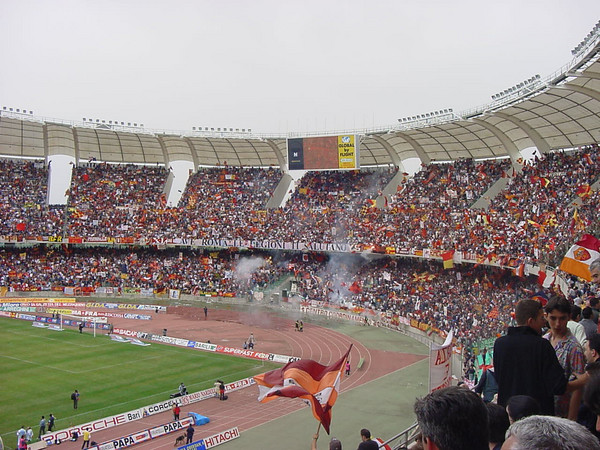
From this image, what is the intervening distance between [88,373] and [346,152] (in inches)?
1244

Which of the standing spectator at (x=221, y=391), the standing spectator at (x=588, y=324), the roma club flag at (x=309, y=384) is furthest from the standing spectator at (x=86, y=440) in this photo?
the standing spectator at (x=588, y=324)

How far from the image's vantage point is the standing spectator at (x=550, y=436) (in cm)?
244

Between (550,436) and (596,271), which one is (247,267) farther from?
(550,436)

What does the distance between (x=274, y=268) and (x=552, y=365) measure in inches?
1946

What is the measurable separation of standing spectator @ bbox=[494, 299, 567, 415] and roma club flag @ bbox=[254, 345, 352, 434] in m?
7.70

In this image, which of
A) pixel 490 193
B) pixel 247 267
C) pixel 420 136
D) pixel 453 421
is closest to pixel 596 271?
pixel 453 421

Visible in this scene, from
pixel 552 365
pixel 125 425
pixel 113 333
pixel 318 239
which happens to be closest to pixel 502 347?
pixel 552 365

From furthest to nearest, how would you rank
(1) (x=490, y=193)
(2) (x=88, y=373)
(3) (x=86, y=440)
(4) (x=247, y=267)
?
(4) (x=247, y=267)
(1) (x=490, y=193)
(2) (x=88, y=373)
(3) (x=86, y=440)

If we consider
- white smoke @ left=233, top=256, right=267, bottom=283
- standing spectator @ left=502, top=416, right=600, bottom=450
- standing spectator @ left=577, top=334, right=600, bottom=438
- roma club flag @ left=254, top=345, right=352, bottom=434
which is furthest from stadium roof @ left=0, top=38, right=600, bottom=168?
standing spectator @ left=502, top=416, right=600, bottom=450

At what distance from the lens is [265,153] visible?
196 ft

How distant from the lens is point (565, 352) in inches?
227

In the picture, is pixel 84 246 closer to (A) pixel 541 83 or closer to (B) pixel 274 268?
(B) pixel 274 268

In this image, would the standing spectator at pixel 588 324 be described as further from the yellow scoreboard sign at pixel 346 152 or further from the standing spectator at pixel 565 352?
the yellow scoreboard sign at pixel 346 152

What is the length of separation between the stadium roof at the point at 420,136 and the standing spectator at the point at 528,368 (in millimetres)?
25156
